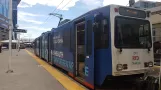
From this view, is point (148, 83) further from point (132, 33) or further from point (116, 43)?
point (132, 33)

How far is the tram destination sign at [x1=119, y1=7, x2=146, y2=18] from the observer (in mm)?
8477

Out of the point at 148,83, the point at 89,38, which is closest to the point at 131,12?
the point at 89,38

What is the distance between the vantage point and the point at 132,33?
A: 8617 mm

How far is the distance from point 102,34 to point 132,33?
107 cm

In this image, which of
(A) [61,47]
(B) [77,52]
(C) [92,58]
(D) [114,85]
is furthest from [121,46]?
(A) [61,47]

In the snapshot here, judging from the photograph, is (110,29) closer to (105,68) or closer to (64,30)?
(105,68)

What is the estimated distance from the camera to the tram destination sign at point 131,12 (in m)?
8.48

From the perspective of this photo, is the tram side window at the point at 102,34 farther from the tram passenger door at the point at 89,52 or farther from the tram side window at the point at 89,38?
the tram side window at the point at 89,38

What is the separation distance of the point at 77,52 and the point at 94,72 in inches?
100.0

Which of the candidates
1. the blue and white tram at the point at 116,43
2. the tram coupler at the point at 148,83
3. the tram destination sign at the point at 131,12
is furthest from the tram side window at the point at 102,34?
the tram coupler at the point at 148,83

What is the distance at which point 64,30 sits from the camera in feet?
44.7

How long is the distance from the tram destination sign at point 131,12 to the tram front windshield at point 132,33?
17 cm

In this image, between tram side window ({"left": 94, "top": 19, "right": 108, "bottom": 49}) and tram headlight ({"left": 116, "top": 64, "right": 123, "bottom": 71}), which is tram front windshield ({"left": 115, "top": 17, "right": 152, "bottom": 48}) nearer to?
tram side window ({"left": 94, "top": 19, "right": 108, "bottom": 49})

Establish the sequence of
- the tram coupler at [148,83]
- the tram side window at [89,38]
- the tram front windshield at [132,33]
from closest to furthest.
A: the tram coupler at [148,83], the tram front windshield at [132,33], the tram side window at [89,38]
